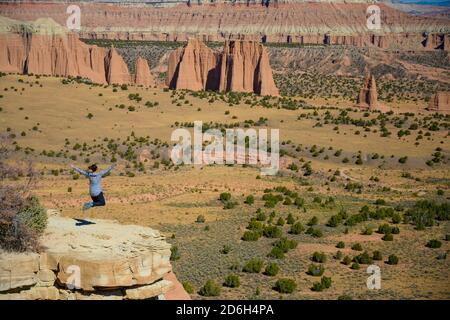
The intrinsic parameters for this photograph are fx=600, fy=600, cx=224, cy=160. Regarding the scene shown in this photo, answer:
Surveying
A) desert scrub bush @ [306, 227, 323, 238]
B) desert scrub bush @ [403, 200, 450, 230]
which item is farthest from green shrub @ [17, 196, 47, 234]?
desert scrub bush @ [403, 200, 450, 230]

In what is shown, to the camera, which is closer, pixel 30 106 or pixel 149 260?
pixel 149 260

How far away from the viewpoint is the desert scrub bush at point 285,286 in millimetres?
19688

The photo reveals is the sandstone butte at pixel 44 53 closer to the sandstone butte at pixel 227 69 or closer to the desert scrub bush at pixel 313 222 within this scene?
the sandstone butte at pixel 227 69

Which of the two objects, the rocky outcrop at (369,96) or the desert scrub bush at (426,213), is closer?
the desert scrub bush at (426,213)

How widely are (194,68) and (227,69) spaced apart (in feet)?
17.7

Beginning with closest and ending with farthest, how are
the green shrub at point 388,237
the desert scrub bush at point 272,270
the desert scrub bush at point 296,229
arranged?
the desert scrub bush at point 272,270, the green shrub at point 388,237, the desert scrub bush at point 296,229

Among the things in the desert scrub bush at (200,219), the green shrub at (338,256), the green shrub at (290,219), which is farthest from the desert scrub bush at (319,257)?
the desert scrub bush at (200,219)

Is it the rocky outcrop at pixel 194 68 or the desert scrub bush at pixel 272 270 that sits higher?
the rocky outcrop at pixel 194 68

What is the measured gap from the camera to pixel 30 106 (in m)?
61.3

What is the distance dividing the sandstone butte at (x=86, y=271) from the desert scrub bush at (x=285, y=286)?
7129 mm

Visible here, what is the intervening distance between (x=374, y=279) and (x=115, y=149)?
101 feet

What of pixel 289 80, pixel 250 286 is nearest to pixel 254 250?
pixel 250 286

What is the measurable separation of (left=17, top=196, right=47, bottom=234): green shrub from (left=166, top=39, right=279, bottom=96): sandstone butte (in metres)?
74.8
